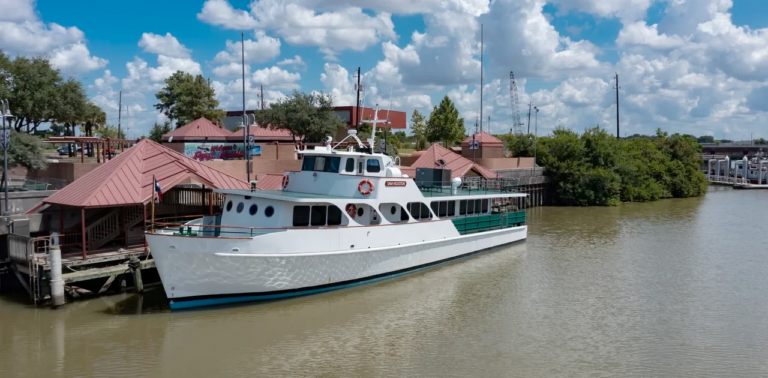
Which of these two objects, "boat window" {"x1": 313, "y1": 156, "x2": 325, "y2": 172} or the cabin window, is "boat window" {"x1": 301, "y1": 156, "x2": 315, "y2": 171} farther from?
the cabin window

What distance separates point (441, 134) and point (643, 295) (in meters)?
40.6

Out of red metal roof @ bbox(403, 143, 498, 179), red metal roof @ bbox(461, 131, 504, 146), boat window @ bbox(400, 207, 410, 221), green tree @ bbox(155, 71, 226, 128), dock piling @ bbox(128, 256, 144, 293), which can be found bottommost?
dock piling @ bbox(128, 256, 144, 293)

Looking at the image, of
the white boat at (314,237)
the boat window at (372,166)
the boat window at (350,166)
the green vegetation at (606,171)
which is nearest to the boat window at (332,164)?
the white boat at (314,237)

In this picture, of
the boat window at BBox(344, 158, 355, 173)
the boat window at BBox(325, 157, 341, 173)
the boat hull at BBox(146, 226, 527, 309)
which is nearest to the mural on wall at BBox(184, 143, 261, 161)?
the boat window at BBox(325, 157, 341, 173)

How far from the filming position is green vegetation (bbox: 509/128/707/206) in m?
45.8

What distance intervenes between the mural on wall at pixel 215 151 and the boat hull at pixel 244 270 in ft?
62.6

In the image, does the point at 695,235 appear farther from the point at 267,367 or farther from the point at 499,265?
the point at 267,367

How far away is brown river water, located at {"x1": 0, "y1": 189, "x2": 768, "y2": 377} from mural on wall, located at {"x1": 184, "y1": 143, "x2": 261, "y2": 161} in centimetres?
1833

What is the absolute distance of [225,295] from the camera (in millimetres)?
16844

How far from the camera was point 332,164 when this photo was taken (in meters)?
20.5

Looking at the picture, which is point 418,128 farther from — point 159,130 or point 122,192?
point 122,192

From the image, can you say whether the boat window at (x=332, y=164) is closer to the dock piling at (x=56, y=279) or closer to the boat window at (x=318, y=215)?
the boat window at (x=318, y=215)

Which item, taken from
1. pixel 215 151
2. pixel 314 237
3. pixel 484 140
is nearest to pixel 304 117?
pixel 215 151

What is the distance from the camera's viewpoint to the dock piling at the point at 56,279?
1620cm
